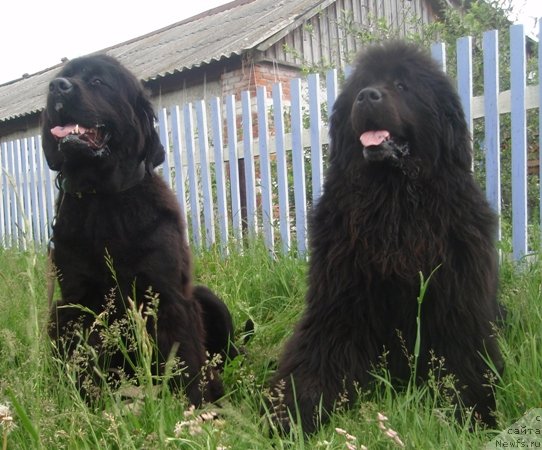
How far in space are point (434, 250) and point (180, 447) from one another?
4.38ft

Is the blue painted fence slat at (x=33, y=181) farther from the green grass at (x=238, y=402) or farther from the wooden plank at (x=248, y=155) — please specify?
the green grass at (x=238, y=402)

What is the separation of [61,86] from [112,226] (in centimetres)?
68

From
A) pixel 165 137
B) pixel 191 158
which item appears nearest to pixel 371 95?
pixel 191 158

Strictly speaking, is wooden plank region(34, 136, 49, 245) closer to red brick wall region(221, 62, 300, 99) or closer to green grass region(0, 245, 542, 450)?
red brick wall region(221, 62, 300, 99)

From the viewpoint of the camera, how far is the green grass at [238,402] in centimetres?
158

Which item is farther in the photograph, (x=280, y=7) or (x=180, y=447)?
(x=280, y=7)

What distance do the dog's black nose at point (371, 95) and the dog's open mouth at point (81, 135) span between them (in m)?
1.22

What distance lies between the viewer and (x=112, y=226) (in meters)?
2.69

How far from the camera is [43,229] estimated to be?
336 inches

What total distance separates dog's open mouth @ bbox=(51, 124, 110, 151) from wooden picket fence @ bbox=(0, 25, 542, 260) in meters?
1.57

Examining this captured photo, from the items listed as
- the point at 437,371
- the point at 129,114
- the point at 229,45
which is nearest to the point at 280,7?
the point at 229,45

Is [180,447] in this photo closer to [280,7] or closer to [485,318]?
[485,318]

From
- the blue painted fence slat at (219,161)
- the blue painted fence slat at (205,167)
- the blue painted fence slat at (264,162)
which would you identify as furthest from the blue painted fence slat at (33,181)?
the blue painted fence slat at (264,162)

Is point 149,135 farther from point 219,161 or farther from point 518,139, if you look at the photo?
point 219,161
